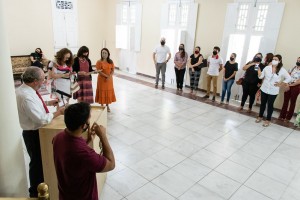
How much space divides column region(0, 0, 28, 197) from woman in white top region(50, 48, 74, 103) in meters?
1.98

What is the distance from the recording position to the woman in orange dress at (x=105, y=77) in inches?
192

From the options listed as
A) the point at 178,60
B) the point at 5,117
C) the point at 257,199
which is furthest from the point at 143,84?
the point at 5,117

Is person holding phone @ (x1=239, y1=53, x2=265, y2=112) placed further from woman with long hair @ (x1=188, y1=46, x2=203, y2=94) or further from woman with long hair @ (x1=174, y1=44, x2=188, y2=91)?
woman with long hair @ (x1=174, y1=44, x2=188, y2=91)

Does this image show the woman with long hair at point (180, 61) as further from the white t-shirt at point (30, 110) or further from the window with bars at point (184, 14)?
the white t-shirt at point (30, 110)

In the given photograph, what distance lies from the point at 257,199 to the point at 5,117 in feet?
9.63

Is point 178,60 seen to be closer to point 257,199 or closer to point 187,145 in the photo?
point 187,145

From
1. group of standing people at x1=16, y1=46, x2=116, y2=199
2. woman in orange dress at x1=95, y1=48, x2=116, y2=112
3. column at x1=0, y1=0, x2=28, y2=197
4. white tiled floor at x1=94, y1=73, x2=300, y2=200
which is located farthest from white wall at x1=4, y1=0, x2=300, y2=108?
column at x1=0, y1=0, x2=28, y2=197

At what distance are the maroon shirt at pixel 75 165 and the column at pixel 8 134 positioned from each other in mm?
583

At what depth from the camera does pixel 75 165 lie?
5.02 ft

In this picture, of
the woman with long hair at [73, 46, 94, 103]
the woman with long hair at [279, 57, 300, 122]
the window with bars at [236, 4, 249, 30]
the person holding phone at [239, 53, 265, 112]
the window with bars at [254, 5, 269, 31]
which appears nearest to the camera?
the woman with long hair at [73, 46, 94, 103]

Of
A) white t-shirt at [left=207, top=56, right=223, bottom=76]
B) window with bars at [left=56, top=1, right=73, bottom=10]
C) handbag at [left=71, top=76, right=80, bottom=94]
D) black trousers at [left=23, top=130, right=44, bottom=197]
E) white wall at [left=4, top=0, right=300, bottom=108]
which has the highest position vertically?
window with bars at [left=56, top=1, right=73, bottom=10]

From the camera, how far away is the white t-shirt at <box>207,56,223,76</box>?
6.50m

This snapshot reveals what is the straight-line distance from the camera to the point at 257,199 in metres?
2.96

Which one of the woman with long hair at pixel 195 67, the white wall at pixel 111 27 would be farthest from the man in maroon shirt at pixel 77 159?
the white wall at pixel 111 27
